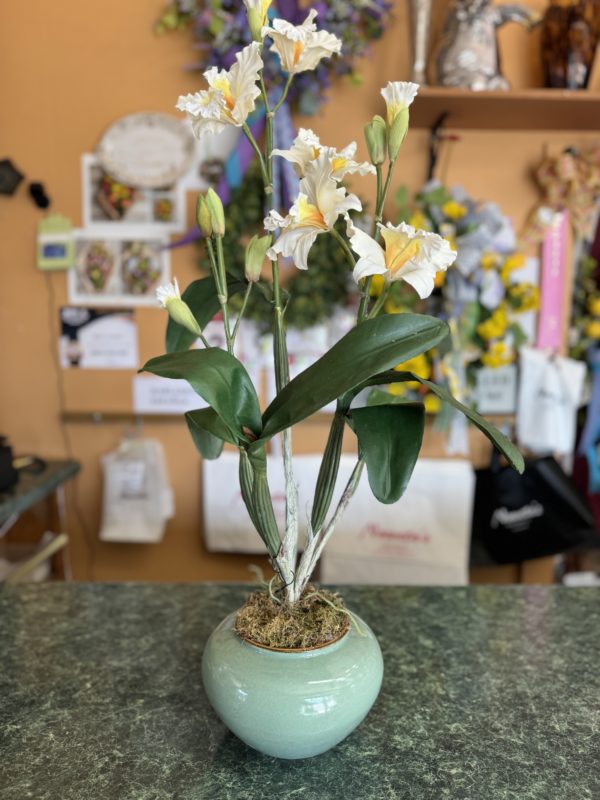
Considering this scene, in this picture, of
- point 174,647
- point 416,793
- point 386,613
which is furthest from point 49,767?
point 386,613

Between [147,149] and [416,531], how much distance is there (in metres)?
1.54

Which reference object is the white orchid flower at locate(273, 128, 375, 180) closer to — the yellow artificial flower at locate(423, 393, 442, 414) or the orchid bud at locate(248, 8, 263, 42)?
the orchid bud at locate(248, 8, 263, 42)

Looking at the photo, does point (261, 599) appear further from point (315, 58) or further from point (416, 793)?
point (315, 58)

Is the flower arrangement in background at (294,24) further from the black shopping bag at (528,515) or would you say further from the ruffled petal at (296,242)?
the ruffled petal at (296,242)

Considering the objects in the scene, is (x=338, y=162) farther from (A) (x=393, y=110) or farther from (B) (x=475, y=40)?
(B) (x=475, y=40)

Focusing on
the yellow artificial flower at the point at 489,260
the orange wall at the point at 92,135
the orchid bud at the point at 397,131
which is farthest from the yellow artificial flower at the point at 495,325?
the orchid bud at the point at 397,131

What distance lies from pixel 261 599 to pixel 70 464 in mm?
1670

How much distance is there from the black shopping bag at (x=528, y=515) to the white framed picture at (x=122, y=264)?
50.5 inches

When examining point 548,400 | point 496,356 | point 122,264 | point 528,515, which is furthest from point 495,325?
point 122,264

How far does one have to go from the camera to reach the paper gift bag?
238 cm

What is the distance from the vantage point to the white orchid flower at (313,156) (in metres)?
0.77

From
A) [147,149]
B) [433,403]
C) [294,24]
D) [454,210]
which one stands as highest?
[294,24]

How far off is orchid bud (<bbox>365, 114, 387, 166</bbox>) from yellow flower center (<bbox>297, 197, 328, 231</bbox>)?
10 centimetres

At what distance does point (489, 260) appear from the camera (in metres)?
2.23
